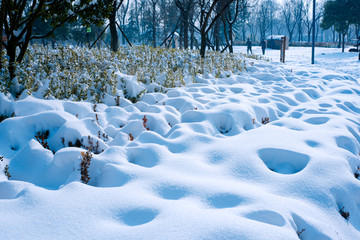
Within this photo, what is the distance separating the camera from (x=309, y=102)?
562 centimetres

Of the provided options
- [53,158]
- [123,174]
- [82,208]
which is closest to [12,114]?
[53,158]

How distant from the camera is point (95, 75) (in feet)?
17.4

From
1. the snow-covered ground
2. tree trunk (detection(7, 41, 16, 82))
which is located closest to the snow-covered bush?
tree trunk (detection(7, 41, 16, 82))

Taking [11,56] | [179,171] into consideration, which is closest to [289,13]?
[11,56]

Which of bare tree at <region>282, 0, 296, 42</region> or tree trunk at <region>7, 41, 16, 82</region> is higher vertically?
bare tree at <region>282, 0, 296, 42</region>

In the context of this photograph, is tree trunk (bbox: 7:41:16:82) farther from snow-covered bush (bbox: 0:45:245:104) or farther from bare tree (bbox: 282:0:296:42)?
bare tree (bbox: 282:0:296:42)

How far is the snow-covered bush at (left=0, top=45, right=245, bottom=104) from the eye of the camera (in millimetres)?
4570

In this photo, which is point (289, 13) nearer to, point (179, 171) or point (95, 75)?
point (95, 75)

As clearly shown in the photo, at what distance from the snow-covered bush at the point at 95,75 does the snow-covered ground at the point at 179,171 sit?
0.49 metres

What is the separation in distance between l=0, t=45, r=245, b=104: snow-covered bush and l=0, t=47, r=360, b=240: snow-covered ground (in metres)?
0.49

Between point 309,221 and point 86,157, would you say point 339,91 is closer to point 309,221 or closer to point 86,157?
point 309,221

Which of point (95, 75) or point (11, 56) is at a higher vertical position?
point (11, 56)

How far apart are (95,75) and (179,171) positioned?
3356 millimetres

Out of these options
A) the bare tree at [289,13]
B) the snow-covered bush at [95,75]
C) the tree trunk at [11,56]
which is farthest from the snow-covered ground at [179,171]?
the bare tree at [289,13]
